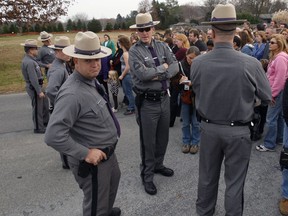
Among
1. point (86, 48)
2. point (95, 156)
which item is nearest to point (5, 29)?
point (86, 48)

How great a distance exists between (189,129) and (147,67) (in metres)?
1.87

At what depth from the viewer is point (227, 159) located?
281cm

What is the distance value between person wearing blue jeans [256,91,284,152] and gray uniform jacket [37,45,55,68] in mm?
5753

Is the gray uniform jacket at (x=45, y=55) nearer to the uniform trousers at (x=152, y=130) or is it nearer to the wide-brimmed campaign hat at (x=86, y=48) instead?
the uniform trousers at (x=152, y=130)

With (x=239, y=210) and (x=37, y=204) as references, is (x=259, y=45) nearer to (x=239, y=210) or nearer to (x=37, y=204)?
(x=239, y=210)

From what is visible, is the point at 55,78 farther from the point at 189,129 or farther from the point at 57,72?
the point at 189,129

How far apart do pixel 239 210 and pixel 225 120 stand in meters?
0.94

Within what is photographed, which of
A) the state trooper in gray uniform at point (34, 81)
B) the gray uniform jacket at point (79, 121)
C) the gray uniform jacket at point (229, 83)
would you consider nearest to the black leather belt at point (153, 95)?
the gray uniform jacket at point (229, 83)

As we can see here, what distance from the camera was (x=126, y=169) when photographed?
4.47 metres

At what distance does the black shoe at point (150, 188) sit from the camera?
375 cm

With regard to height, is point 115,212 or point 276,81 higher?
point 276,81

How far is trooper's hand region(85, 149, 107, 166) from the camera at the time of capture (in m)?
2.38

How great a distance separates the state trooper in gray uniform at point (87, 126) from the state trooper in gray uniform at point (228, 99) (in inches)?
35.9

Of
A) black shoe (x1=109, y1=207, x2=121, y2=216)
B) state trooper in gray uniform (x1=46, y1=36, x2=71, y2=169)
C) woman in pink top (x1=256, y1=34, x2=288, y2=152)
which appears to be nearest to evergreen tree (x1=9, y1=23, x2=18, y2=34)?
state trooper in gray uniform (x1=46, y1=36, x2=71, y2=169)
